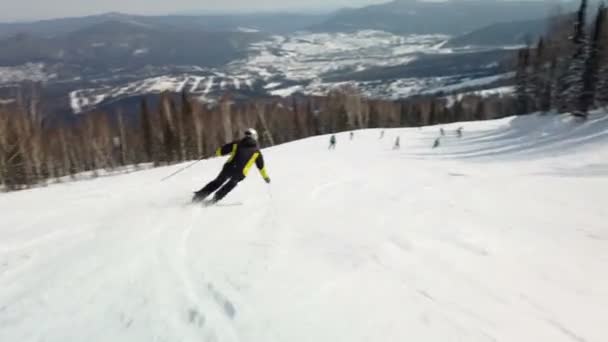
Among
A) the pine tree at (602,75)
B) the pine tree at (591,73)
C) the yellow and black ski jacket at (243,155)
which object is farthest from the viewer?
the pine tree at (602,75)

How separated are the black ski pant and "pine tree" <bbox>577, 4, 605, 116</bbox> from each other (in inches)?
1516

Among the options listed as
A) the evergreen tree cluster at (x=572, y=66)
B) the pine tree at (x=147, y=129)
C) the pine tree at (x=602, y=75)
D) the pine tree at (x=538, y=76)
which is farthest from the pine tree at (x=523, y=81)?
the pine tree at (x=147, y=129)

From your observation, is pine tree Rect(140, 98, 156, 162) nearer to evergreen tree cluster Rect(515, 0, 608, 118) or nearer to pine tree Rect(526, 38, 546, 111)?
evergreen tree cluster Rect(515, 0, 608, 118)

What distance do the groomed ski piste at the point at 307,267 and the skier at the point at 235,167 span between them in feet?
1.39

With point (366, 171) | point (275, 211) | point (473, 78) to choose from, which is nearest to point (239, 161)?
point (275, 211)

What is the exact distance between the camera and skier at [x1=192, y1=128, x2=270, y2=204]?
9.75m

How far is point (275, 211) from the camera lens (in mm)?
8984

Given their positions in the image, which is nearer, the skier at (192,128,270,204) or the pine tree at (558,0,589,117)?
the skier at (192,128,270,204)

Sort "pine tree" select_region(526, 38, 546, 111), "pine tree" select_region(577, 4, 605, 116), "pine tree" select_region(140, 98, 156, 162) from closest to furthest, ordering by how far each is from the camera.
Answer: "pine tree" select_region(577, 4, 605, 116) < "pine tree" select_region(140, 98, 156, 162) < "pine tree" select_region(526, 38, 546, 111)

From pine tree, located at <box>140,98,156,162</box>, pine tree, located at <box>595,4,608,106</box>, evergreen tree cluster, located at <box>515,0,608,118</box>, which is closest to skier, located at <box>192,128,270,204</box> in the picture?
evergreen tree cluster, located at <box>515,0,608,118</box>

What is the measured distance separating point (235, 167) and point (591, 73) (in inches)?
1674

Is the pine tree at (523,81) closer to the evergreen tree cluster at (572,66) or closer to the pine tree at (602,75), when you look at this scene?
the evergreen tree cluster at (572,66)

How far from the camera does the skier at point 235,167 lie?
975 cm

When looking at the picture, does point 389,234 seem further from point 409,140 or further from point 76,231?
point 409,140
